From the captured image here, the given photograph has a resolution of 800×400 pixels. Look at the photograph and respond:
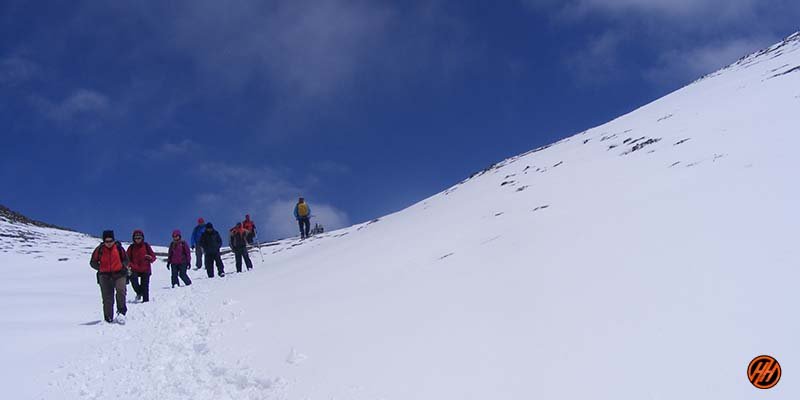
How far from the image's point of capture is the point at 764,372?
4098 millimetres

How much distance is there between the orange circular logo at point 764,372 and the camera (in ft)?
13.1

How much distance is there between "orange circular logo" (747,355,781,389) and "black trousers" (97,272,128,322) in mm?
9920

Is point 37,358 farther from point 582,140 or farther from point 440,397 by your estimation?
point 582,140

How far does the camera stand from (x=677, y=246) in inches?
269

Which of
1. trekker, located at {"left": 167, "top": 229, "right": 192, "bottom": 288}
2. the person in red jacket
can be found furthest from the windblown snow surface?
trekker, located at {"left": 167, "top": 229, "right": 192, "bottom": 288}

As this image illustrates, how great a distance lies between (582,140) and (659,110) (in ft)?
9.85

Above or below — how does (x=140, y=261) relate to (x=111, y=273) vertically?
above

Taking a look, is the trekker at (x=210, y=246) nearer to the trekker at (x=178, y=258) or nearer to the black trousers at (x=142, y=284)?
the trekker at (x=178, y=258)

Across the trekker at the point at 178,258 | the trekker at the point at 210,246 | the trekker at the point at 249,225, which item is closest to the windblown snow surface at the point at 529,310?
the trekker at the point at 178,258

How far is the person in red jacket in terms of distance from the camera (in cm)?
1241

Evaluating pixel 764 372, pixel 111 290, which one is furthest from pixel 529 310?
pixel 111 290

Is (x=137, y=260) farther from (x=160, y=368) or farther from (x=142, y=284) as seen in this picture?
(x=160, y=368)

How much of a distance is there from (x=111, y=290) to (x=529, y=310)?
787 cm

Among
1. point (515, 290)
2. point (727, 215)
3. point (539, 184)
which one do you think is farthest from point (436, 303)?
point (539, 184)
